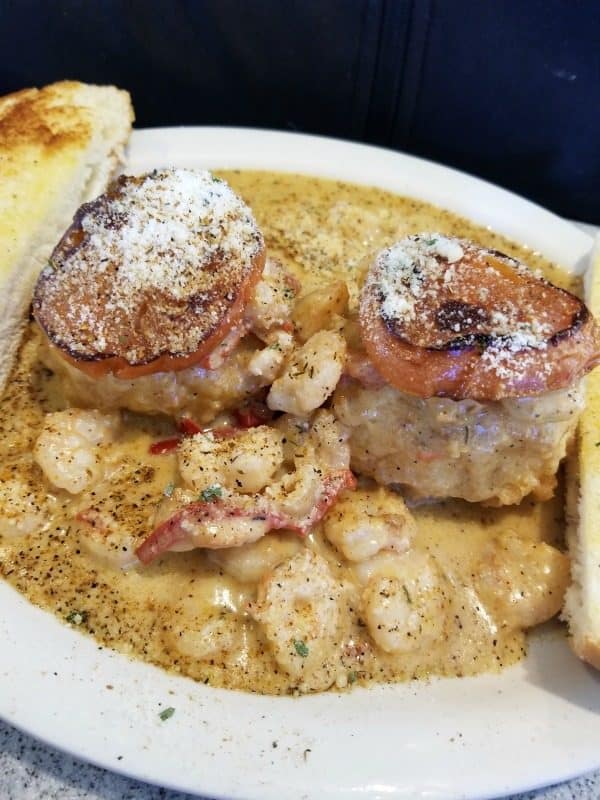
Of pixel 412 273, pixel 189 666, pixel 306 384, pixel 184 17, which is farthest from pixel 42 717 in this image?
pixel 184 17

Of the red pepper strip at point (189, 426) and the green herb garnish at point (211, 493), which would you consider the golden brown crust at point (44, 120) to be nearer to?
the red pepper strip at point (189, 426)

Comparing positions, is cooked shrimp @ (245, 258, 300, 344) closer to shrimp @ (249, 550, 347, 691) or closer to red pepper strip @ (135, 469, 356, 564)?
red pepper strip @ (135, 469, 356, 564)

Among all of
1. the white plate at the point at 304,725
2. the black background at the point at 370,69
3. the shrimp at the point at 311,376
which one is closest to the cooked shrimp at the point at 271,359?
the shrimp at the point at 311,376

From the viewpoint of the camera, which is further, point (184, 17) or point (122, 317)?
point (184, 17)

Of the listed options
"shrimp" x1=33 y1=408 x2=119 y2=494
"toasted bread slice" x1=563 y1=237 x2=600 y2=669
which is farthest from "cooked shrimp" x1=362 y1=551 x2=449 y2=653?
"shrimp" x1=33 y1=408 x2=119 y2=494

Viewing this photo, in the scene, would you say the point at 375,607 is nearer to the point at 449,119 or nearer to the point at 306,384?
the point at 306,384

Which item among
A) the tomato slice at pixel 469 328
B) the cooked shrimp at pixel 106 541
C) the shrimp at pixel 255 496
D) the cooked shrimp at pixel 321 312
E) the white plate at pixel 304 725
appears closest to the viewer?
the white plate at pixel 304 725
